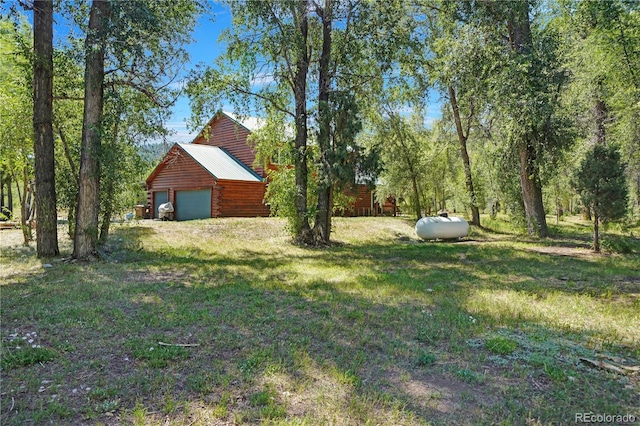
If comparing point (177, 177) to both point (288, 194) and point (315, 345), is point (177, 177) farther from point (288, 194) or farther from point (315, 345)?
point (315, 345)

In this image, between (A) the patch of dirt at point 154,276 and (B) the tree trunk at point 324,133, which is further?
(B) the tree trunk at point 324,133

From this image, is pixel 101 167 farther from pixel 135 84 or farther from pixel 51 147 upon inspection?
pixel 135 84

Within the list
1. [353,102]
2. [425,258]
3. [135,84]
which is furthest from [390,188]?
[135,84]

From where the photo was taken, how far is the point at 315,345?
3.80m

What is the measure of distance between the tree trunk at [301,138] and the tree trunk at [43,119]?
6901 mm

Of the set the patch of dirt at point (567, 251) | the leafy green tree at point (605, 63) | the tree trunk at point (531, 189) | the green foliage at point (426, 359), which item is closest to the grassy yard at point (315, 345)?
the green foliage at point (426, 359)

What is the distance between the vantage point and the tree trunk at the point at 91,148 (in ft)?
28.1

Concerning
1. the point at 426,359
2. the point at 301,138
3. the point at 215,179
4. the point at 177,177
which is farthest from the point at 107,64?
the point at 177,177

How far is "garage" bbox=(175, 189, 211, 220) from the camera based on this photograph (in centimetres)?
2220

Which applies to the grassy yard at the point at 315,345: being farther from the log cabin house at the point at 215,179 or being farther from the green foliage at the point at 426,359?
the log cabin house at the point at 215,179

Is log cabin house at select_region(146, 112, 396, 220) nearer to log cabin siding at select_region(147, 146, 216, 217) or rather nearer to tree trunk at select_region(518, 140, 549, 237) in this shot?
log cabin siding at select_region(147, 146, 216, 217)

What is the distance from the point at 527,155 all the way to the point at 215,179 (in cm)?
1543

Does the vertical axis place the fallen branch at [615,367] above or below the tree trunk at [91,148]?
below

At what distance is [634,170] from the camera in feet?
50.8
